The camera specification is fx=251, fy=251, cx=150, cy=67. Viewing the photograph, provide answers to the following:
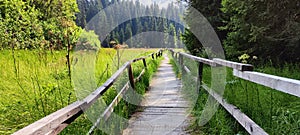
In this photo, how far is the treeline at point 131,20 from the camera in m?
36.8

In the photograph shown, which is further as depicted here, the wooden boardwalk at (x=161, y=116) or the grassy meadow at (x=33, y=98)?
the wooden boardwalk at (x=161, y=116)

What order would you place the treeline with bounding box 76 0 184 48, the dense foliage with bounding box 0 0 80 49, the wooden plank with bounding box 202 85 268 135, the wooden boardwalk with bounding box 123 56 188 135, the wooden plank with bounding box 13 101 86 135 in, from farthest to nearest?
1. the treeline with bounding box 76 0 184 48
2. the dense foliage with bounding box 0 0 80 49
3. the wooden boardwalk with bounding box 123 56 188 135
4. the wooden plank with bounding box 202 85 268 135
5. the wooden plank with bounding box 13 101 86 135

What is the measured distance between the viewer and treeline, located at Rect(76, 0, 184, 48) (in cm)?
3684

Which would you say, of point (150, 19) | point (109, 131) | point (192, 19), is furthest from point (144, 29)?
point (109, 131)

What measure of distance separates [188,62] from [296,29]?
3805mm

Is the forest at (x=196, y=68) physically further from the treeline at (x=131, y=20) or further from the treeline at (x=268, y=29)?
the treeline at (x=131, y=20)

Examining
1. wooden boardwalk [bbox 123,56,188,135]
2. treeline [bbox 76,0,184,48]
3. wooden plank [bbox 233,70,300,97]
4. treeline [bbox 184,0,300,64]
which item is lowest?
wooden boardwalk [bbox 123,56,188,135]

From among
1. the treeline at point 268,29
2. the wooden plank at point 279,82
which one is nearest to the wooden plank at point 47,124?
the wooden plank at point 279,82

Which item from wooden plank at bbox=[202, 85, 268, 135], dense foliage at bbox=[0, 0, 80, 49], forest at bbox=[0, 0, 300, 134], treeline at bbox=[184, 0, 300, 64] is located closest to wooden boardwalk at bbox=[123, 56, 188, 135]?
forest at bbox=[0, 0, 300, 134]

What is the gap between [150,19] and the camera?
52.0m

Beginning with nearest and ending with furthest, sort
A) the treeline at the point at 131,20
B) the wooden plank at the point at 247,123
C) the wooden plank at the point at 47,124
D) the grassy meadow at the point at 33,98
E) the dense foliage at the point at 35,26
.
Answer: the wooden plank at the point at 47,124
the wooden plank at the point at 247,123
the grassy meadow at the point at 33,98
the dense foliage at the point at 35,26
the treeline at the point at 131,20

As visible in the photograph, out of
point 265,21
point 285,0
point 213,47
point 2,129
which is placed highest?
point 285,0

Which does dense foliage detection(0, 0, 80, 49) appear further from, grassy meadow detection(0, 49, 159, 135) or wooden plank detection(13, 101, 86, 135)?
wooden plank detection(13, 101, 86, 135)

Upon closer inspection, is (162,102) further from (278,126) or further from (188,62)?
(188,62)
